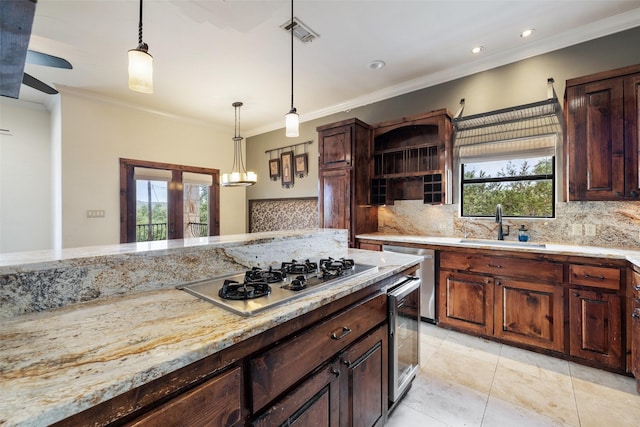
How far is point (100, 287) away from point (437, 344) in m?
2.81

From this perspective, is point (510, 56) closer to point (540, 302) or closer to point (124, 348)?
point (540, 302)

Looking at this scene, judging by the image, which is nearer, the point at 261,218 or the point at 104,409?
the point at 104,409

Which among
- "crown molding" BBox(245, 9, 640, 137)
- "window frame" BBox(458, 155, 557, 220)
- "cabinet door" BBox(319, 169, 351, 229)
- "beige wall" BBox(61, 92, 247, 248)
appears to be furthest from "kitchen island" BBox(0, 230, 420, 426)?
"beige wall" BBox(61, 92, 247, 248)

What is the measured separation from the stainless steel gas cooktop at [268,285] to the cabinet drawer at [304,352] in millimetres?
162

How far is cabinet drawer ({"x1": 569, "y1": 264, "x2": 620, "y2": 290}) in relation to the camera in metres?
2.18

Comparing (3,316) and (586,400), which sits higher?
(3,316)

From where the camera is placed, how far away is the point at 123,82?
154 inches

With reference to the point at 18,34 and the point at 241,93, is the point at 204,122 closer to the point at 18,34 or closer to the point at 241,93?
the point at 241,93

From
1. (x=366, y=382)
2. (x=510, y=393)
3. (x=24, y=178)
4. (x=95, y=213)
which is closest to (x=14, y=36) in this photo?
(x=366, y=382)

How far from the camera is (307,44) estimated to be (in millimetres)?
2967

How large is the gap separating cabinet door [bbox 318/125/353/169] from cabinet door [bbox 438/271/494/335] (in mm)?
1904

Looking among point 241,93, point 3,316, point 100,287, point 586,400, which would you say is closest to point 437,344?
point 586,400

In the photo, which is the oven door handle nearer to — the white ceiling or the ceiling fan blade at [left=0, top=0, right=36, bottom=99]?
the ceiling fan blade at [left=0, top=0, right=36, bottom=99]

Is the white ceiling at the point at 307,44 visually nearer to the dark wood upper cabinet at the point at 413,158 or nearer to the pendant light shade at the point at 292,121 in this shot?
the dark wood upper cabinet at the point at 413,158
